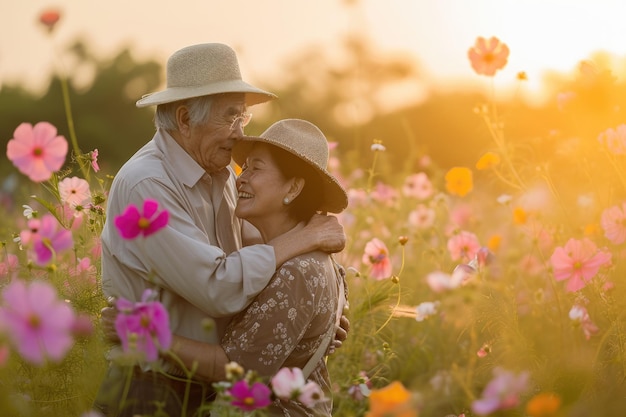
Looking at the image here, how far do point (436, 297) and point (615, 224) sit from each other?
1.17 metres

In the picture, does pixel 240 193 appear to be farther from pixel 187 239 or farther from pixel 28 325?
pixel 28 325

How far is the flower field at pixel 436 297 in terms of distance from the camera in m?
2.11

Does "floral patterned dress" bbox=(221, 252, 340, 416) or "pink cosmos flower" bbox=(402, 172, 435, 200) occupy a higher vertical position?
"floral patterned dress" bbox=(221, 252, 340, 416)

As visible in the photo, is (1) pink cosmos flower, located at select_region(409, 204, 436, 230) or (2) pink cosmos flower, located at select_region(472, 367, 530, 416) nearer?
(2) pink cosmos flower, located at select_region(472, 367, 530, 416)

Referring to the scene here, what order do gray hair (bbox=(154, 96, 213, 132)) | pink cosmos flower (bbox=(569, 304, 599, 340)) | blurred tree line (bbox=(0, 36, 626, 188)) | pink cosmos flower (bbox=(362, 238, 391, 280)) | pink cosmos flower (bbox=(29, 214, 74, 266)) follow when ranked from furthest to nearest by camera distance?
1. blurred tree line (bbox=(0, 36, 626, 188))
2. pink cosmos flower (bbox=(362, 238, 391, 280))
3. pink cosmos flower (bbox=(569, 304, 599, 340))
4. gray hair (bbox=(154, 96, 213, 132))
5. pink cosmos flower (bbox=(29, 214, 74, 266))

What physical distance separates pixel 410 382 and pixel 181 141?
1.80 metres

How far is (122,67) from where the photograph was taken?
15805mm

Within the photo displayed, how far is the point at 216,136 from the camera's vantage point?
3098mm

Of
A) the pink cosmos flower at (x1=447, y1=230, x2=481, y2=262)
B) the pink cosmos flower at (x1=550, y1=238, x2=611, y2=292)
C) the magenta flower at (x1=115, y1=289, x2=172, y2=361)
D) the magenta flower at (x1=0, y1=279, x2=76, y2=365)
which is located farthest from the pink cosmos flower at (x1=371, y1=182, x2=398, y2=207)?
the magenta flower at (x1=0, y1=279, x2=76, y2=365)

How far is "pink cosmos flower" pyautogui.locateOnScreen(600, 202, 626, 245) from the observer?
3.56 meters

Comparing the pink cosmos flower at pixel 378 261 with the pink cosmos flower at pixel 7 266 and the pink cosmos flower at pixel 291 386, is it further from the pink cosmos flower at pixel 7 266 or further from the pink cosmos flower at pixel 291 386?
the pink cosmos flower at pixel 291 386

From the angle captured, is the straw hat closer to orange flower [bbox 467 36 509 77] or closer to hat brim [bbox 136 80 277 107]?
hat brim [bbox 136 80 277 107]

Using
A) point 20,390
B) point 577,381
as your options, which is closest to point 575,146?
point 577,381

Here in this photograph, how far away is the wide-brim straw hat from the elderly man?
0.37 feet
